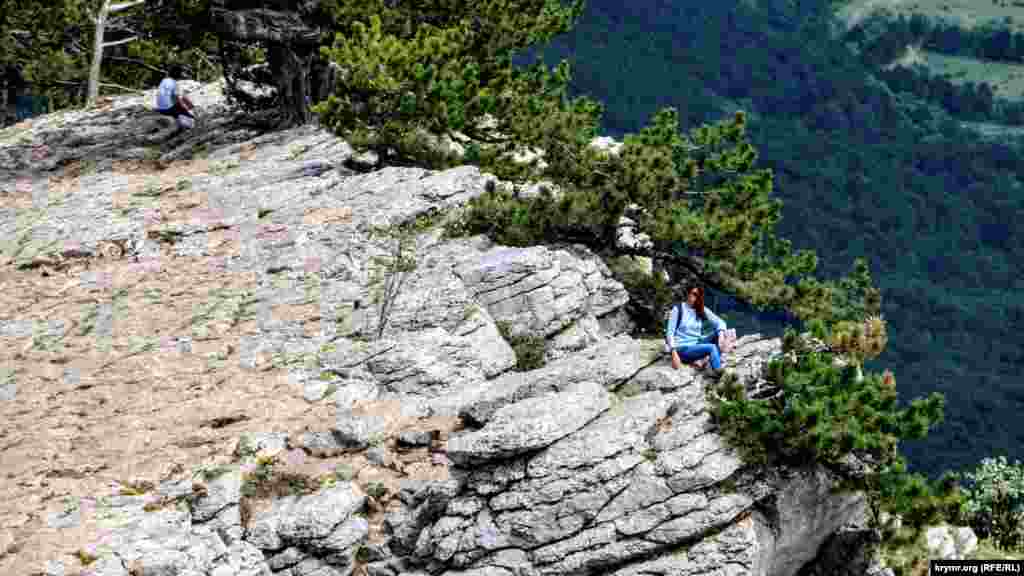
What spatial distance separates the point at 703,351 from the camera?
17844mm

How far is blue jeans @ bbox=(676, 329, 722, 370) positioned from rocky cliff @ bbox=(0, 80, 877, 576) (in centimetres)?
35

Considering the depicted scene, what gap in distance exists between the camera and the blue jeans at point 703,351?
17.7 meters

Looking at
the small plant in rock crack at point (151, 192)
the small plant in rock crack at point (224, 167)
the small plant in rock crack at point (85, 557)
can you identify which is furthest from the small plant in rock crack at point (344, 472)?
the small plant in rock crack at point (224, 167)

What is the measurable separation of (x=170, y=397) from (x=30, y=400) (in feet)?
7.59

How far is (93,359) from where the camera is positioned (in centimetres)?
2030

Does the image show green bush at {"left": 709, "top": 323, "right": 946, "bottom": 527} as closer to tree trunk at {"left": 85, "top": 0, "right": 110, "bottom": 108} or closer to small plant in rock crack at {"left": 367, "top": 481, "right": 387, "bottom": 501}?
small plant in rock crack at {"left": 367, "top": 481, "right": 387, "bottom": 501}

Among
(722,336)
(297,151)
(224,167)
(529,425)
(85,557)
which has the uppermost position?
(722,336)

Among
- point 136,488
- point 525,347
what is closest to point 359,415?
point 136,488

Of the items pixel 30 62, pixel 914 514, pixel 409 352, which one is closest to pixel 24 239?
pixel 409 352

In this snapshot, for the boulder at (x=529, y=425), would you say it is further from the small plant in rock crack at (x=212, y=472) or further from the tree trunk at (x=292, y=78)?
the tree trunk at (x=292, y=78)

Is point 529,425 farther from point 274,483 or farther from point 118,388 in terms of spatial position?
point 118,388

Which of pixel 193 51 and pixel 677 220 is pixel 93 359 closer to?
pixel 677 220

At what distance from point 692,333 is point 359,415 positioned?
16.7ft

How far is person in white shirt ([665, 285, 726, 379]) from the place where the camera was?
17812mm
